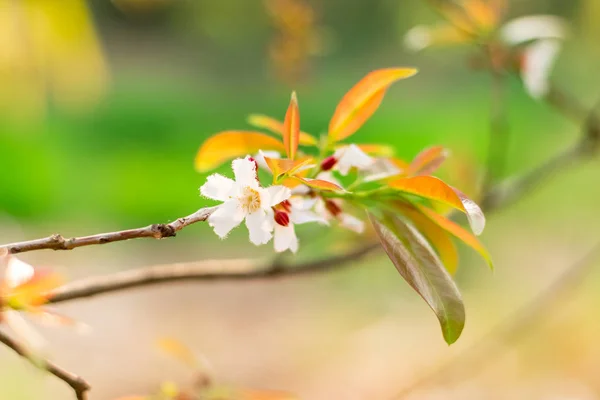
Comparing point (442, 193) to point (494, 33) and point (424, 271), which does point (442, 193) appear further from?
point (494, 33)

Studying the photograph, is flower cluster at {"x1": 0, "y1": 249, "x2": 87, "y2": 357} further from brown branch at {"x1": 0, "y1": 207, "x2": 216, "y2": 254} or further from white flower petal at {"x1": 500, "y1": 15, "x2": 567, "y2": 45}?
white flower petal at {"x1": 500, "y1": 15, "x2": 567, "y2": 45}

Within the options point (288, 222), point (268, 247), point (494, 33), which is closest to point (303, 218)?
point (288, 222)

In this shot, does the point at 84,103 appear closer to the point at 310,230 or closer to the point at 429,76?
Answer: the point at 429,76

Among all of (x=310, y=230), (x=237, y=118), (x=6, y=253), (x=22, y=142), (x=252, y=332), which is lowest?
(x=6, y=253)

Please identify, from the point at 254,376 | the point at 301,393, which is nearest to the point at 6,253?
the point at 301,393

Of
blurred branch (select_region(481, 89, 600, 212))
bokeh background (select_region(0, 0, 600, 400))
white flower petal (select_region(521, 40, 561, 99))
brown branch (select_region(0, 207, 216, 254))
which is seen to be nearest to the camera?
brown branch (select_region(0, 207, 216, 254))

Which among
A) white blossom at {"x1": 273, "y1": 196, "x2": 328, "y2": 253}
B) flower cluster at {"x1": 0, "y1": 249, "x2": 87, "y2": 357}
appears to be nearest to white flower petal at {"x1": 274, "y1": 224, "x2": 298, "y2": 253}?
white blossom at {"x1": 273, "y1": 196, "x2": 328, "y2": 253}
